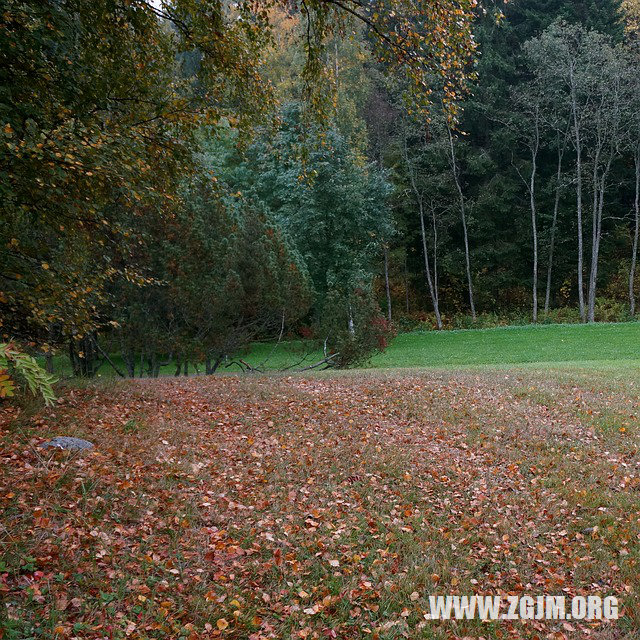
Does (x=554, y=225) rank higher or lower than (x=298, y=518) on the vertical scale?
higher

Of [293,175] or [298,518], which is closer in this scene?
[298,518]

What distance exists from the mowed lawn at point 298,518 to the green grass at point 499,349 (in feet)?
31.3

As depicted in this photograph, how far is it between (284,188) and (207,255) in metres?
15.5

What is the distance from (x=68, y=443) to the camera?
16.9 feet

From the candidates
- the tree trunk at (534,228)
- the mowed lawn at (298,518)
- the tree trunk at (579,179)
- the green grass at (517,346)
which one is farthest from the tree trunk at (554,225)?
the mowed lawn at (298,518)

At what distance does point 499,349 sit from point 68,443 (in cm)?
2026

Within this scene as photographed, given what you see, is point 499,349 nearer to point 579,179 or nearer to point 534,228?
point 534,228

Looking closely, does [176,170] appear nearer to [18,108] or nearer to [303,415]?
[18,108]

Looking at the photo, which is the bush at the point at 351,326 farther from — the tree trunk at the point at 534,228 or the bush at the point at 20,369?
the tree trunk at the point at 534,228

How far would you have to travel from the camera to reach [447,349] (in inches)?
942

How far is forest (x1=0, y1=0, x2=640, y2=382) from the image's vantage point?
6.00 meters

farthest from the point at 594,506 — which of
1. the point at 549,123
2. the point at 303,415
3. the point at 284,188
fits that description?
the point at 549,123

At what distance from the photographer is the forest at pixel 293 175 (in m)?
6.00

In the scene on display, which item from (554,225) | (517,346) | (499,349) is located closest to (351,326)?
(499,349)
